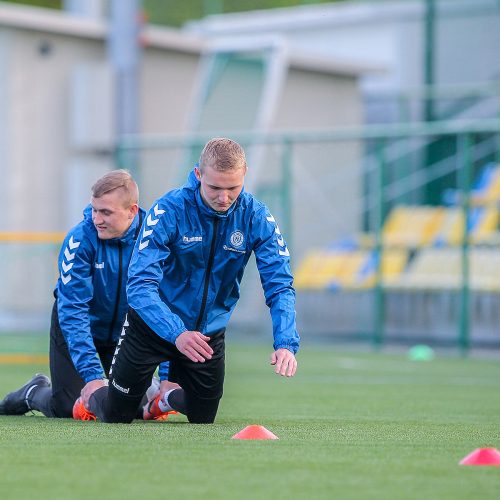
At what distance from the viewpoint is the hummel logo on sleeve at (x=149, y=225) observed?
6703mm

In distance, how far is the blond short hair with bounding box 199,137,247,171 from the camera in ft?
20.9

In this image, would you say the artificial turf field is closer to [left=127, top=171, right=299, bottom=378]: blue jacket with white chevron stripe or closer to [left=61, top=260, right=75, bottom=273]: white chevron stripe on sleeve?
[left=127, top=171, right=299, bottom=378]: blue jacket with white chevron stripe

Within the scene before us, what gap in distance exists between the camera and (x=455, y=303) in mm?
17000

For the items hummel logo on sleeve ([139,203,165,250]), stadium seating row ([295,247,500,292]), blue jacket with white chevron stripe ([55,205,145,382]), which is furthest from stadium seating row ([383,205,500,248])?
hummel logo on sleeve ([139,203,165,250])

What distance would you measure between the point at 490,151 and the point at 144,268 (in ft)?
50.9

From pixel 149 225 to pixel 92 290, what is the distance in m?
0.83

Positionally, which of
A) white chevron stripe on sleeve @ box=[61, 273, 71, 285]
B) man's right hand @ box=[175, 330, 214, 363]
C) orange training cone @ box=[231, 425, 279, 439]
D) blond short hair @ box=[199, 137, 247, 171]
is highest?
blond short hair @ box=[199, 137, 247, 171]

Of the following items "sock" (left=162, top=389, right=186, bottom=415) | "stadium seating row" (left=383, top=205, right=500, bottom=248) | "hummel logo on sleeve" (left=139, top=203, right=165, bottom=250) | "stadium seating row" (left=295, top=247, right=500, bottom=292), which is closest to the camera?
"hummel logo on sleeve" (left=139, top=203, right=165, bottom=250)

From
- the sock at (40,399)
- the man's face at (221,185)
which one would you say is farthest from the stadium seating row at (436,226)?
the man's face at (221,185)

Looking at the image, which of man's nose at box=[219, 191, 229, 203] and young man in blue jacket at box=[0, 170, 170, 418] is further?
young man in blue jacket at box=[0, 170, 170, 418]

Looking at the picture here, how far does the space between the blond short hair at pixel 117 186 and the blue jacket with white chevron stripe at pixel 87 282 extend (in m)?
0.22

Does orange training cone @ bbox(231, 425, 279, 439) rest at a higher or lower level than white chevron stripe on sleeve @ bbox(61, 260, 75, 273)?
lower

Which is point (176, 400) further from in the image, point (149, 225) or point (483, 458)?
point (483, 458)

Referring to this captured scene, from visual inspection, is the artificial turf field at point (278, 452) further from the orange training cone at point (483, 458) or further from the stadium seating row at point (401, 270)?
the stadium seating row at point (401, 270)
